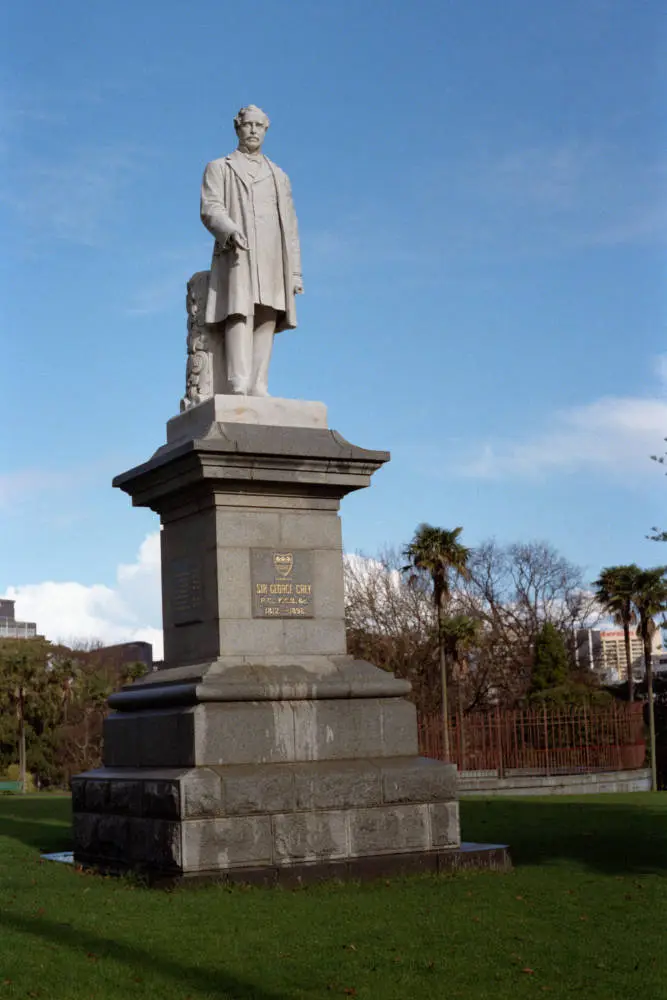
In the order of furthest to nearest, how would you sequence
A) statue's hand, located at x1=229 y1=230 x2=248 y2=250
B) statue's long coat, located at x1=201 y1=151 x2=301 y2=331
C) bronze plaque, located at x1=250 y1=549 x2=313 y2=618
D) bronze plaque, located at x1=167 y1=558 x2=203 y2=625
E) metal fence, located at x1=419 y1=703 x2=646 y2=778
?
metal fence, located at x1=419 y1=703 x2=646 y2=778 → statue's long coat, located at x1=201 y1=151 x2=301 y2=331 → statue's hand, located at x1=229 y1=230 x2=248 y2=250 → bronze plaque, located at x1=167 y1=558 x2=203 y2=625 → bronze plaque, located at x1=250 y1=549 x2=313 y2=618

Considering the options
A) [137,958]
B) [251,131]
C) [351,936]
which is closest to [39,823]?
[251,131]

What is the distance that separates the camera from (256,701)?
36.0 ft

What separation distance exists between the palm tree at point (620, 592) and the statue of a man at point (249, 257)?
39.5 meters

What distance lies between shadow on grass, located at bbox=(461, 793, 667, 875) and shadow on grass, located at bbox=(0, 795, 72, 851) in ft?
14.7

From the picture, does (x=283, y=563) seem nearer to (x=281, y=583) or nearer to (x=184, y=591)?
(x=281, y=583)

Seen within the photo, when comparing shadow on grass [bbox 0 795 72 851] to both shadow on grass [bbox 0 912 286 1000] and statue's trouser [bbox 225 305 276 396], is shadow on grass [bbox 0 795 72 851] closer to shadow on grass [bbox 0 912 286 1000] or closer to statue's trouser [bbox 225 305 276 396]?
statue's trouser [bbox 225 305 276 396]

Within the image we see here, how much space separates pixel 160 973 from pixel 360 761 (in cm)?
430

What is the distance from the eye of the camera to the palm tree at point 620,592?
1989 inches

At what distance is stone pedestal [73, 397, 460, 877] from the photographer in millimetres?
10469

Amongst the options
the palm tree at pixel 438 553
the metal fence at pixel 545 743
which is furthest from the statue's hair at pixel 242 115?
the palm tree at pixel 438 553

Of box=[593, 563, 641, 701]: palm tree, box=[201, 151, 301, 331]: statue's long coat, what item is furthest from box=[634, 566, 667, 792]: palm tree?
box=[201, 151, 301, 331]: statue's long coat

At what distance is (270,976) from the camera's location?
23.3ft

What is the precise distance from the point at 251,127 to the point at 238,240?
4.33 feet

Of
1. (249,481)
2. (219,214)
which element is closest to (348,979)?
(249,481)
